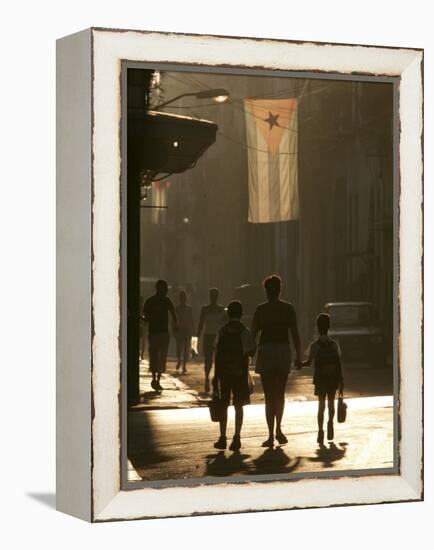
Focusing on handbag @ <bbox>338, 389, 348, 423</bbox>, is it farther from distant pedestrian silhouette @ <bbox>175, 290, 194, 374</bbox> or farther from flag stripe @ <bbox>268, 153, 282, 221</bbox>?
flag stripe @ <bbox>268, 153, 282, 221</bbox>

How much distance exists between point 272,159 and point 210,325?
1.30 m

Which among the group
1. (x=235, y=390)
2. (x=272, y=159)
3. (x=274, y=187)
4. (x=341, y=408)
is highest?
(x=272, y=159)

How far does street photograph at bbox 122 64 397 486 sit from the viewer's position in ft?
38.0

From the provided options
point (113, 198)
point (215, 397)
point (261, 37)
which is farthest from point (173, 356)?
point (261, 37)

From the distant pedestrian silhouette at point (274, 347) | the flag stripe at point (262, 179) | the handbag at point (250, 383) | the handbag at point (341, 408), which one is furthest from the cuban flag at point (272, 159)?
the handbag at point (341, 408)

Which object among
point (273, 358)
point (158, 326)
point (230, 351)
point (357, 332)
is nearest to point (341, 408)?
point (357, 332)

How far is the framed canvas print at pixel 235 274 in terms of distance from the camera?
452 inches

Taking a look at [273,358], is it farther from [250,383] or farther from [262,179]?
[262,179]

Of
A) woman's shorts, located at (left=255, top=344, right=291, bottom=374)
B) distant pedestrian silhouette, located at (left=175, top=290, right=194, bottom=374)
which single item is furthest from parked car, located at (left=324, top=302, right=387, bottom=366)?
distant pedestrian silhouette, located at (left=175, top=290, right=194, bottom=374)

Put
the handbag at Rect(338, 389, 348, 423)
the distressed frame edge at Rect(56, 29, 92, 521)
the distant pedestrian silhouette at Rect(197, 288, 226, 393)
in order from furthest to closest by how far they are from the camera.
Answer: the handbag at Rect(338, 389, 348, 423) → the distant pedestrian silhouette at Rect(197, 288, 226, 393) → the distressed frame edge at Rect(56, 29, 92, 521)

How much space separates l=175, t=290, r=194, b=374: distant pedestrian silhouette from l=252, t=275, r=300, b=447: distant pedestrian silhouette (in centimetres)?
51

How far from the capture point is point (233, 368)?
467 inches

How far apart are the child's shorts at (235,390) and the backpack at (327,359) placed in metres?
0.57

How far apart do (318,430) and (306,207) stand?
5.40 feet
